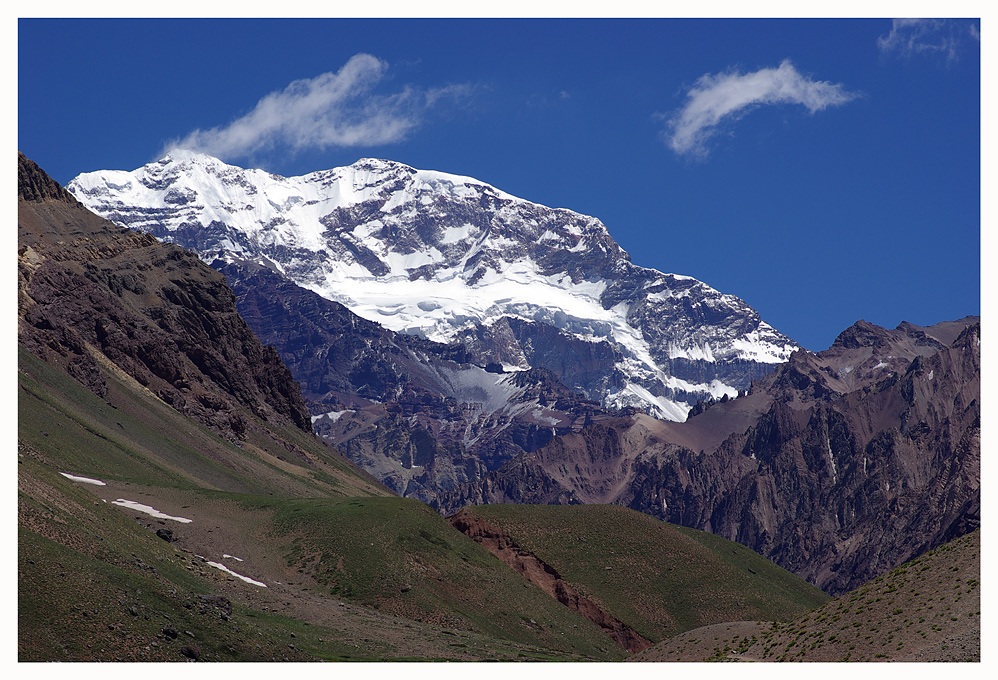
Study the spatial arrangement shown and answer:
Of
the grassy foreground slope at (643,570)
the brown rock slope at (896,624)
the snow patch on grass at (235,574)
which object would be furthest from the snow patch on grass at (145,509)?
the brown rock slope at (896,624)

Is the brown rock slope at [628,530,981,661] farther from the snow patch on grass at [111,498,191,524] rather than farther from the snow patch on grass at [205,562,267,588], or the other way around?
the snow patch on grass at [111,498,191,524]

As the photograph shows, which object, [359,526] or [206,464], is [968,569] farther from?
[206,464]

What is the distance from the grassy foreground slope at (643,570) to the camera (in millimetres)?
113062

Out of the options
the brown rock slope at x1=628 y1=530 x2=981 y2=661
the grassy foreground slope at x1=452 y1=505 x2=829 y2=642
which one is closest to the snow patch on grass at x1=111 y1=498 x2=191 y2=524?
the grassy foreground slope at x1=452 y1=505 x2=829 y2=642

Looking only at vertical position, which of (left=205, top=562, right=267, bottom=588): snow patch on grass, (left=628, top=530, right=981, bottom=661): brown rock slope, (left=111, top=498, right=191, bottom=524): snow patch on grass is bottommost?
(left=205, top=562, right=267, bottom=588): snow patch on grass

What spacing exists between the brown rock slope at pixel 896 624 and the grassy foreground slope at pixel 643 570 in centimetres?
5071

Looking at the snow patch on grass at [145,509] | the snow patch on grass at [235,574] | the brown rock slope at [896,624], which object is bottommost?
the snow patch on grass at [235,574]

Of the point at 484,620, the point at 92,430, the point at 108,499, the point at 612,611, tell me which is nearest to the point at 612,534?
the point at 612,611

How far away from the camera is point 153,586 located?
65438 mm

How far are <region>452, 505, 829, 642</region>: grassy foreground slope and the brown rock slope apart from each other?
5071cm

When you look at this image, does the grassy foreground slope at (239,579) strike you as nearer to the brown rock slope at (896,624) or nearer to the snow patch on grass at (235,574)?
the snow patch on grass at (235,574)

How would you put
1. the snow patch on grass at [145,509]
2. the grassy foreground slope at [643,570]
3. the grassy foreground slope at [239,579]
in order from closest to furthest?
the grassy foreground slope at [239,579]
the snow patch on grass at [145,509]
the grassy foreground slope at [643,570]

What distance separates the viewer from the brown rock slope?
50.5 m

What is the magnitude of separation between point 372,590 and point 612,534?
36395mm
